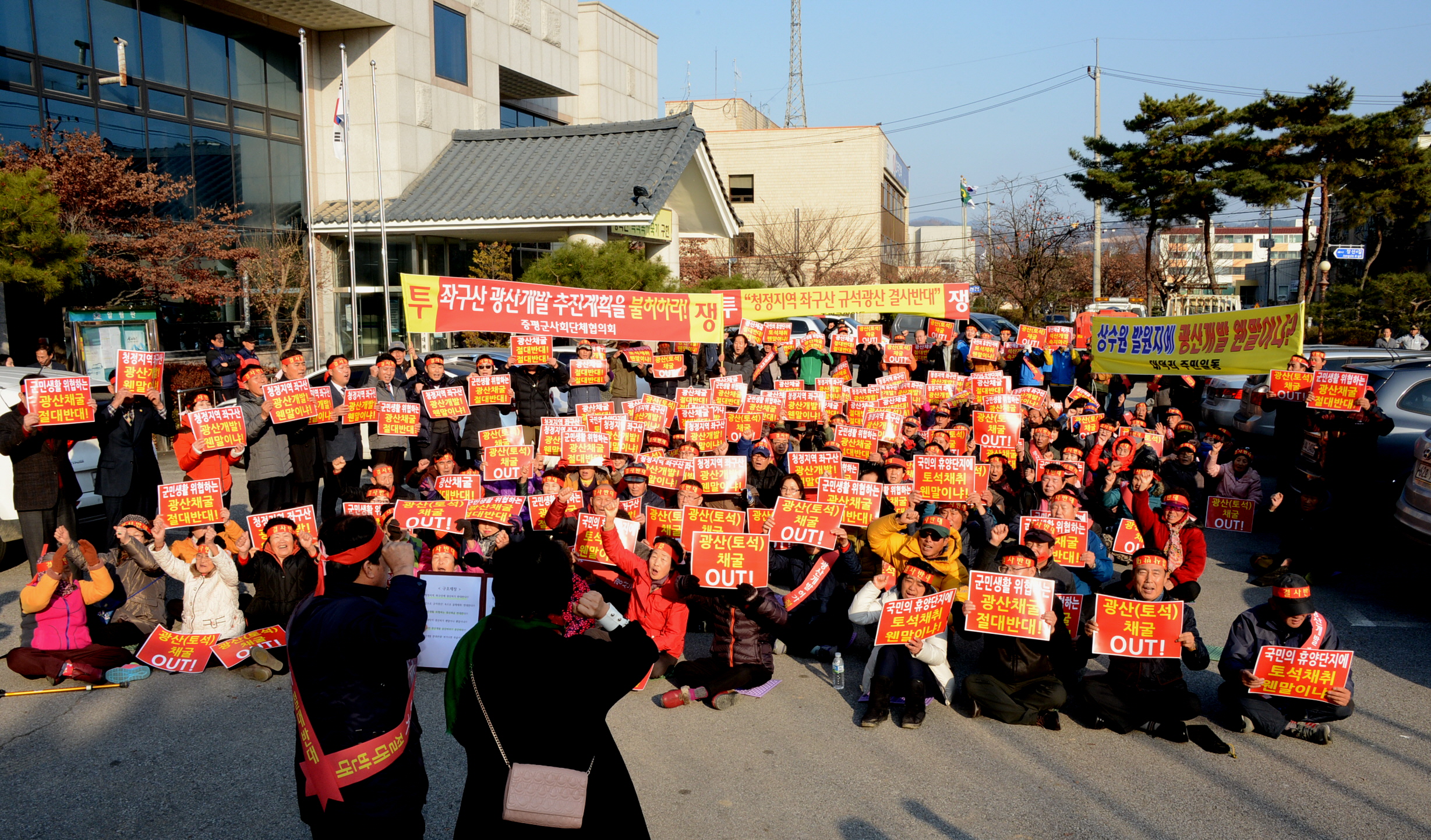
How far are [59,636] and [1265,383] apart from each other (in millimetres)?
14030

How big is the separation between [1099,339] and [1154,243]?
158 ft

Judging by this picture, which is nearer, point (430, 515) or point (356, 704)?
point (356, 704)

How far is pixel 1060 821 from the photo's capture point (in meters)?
4.96

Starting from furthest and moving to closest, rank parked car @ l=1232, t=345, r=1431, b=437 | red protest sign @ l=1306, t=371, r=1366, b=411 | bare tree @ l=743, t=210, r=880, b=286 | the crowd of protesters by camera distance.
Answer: bare tree @ l=743, t=210, r=880, b=286, parked car @ l=1232, t=345, r=1431, b=437, red protest sign @ l=1306, t=371, r=1366, b=411, the crowd of protesters

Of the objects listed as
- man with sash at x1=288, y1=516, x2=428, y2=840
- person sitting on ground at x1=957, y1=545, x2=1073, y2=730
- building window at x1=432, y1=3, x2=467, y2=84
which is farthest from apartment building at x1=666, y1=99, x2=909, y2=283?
Answer: man with sash at x1=288, y1=516, x2=428, y2=840

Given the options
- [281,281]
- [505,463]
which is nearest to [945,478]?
[505,463]

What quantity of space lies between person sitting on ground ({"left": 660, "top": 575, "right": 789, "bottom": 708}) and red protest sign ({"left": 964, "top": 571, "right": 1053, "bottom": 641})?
1293 millimetres

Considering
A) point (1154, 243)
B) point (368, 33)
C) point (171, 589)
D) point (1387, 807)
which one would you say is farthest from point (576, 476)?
point (1154, 243)

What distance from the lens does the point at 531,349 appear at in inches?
465

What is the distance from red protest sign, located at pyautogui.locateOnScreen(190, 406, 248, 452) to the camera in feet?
28.0

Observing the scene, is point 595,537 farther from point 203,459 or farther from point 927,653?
point 203,459

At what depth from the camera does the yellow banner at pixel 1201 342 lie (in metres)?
11.5

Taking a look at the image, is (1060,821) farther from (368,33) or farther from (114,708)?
(368,33)

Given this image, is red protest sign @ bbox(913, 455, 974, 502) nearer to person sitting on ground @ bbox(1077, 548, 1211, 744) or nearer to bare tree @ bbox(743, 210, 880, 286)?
person sitting on ground @ bbox(1077, 548, 1211, 744)
